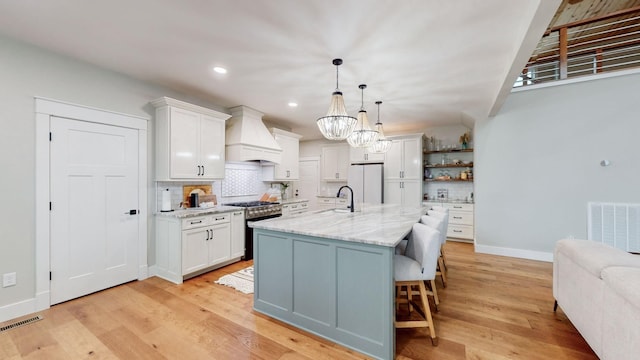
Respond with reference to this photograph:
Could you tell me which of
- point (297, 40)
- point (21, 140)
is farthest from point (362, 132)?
point (21, 140)

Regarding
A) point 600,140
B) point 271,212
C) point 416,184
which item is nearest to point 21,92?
point 271,212

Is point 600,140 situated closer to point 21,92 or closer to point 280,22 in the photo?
point 280,22

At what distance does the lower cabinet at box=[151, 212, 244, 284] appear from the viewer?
129 inches

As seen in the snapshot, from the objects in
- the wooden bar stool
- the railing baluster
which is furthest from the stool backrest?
the railing baluster

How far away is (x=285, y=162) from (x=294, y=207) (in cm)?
100

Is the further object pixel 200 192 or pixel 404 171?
pixel 404 171

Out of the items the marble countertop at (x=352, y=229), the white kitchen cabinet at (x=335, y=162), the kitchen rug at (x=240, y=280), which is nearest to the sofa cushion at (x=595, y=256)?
the marble countertop at (x=352, y=229)

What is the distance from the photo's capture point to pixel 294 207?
532 centimetres

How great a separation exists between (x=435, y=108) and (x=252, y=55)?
3329 millimetres

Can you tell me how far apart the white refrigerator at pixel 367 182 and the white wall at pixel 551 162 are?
1.94 metres

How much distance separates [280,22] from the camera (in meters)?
2.10

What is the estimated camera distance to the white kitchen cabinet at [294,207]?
16.5 feet

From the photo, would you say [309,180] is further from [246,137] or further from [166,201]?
[166,201]

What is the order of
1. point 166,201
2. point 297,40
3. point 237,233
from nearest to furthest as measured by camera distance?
1. point 297,40
2. point 166,201
3. point 237,233
